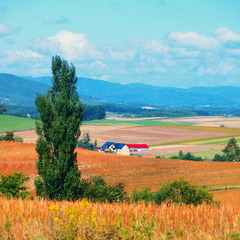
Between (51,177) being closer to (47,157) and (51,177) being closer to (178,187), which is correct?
(47,157)

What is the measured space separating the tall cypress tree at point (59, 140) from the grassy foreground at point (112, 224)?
17843 mm

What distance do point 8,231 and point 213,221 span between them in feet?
18.5

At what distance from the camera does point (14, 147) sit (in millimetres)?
72562

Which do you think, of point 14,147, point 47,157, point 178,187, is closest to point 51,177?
point 47,157

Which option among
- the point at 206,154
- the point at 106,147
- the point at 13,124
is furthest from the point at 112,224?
the point at 13,124

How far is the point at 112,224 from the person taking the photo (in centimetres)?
988

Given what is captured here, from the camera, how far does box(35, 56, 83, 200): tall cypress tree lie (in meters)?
31.6

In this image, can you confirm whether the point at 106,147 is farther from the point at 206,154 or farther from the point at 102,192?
the point at 102,192

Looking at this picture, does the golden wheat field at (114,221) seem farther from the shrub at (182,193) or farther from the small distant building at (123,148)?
the small distant building at (123,148)

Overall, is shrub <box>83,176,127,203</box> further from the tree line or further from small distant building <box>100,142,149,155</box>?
small distant building <box>100,142,149,155</box>

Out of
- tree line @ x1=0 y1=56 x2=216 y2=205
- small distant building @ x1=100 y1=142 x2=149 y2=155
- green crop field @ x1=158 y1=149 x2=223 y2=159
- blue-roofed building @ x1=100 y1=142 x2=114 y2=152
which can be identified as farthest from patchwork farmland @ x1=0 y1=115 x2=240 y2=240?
blue-roofed building @ x1=100 y1=142 x2=114 y2=152

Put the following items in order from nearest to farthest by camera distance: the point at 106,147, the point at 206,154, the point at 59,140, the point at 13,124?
the point at 59,140
the point at 206,154
the point at 106,147
the point at 13,124

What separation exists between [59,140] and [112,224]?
23.7m

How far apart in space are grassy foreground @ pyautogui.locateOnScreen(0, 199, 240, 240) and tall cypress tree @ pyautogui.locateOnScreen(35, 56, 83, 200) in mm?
17843
